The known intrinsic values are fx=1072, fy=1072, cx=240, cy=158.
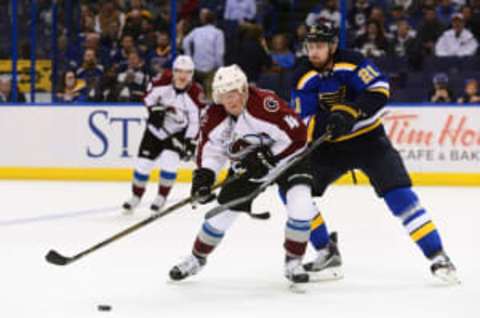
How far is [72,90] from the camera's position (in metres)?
9.82

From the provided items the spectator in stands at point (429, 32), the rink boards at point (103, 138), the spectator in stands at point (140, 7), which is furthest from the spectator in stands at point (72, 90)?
the spectator in stands at point (429, 32)

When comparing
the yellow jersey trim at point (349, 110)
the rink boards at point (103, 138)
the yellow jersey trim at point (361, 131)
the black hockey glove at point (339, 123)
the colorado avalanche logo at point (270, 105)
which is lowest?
the rink boards at point (103, 138)

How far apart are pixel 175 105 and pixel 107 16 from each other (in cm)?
349

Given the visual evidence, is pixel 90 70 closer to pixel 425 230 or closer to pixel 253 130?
pixel 253 130

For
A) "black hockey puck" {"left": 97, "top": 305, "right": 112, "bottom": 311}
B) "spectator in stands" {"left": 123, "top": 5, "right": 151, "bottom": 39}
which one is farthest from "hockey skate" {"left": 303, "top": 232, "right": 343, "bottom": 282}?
"spectator in stands" {"left": 123, "top": 5, "right": 151, "bottom": 39}

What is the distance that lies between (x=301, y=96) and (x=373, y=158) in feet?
1.35

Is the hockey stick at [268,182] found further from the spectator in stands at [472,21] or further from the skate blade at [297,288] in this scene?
the spectator in stands at [472,21]

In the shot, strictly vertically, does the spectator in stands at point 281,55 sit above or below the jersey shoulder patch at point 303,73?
below

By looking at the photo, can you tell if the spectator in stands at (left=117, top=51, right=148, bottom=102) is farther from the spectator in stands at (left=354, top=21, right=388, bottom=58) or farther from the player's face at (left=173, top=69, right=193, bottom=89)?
the player's face at (left=173, top=69, right=193, bottom=89)

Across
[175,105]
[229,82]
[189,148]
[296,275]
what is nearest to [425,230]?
[296,275]

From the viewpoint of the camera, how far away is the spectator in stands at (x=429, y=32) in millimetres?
9922

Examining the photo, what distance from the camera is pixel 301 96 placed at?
15.3ft

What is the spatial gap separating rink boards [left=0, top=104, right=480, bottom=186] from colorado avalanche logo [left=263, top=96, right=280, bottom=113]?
501 centimetres

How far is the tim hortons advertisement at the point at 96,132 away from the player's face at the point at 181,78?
97.9 inches
